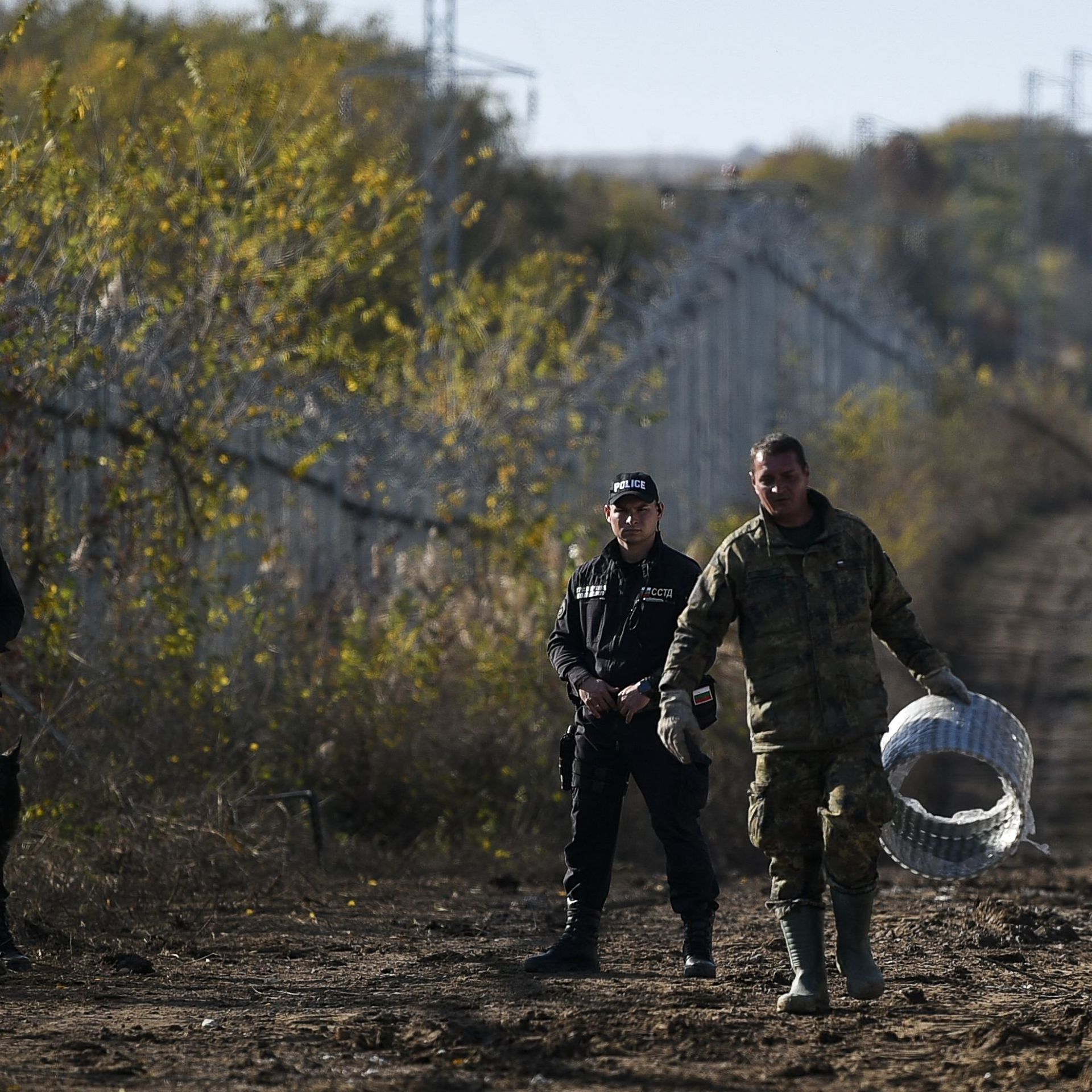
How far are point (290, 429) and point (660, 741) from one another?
4869mm

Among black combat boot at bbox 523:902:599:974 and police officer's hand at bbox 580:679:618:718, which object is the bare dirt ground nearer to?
black combat boot at bbox 523:902:599:974

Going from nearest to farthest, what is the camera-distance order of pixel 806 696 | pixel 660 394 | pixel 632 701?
1. pixel 806 696
2. pixel 632 701
3. pixel 660 394

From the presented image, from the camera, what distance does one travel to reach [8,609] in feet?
22.7

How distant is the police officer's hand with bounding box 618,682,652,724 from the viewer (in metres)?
6.72

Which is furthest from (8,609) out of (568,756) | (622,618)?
(622,618)

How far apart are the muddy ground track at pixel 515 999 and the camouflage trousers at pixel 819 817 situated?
1.36 feet

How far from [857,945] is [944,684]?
2.86 feet

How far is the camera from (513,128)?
3762cm

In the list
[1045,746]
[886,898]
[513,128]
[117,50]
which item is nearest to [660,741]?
[886,898]

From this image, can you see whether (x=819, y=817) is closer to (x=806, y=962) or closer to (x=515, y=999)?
(x=806, y=962)

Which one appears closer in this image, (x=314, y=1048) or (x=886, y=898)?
(x=314, y=1048)

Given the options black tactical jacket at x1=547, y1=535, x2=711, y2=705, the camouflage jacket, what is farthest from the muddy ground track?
black tactical jacket at x1=547, y1=535, x2=711, y2=705

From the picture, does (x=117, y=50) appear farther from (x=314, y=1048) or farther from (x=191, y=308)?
(x=314, y=1048)

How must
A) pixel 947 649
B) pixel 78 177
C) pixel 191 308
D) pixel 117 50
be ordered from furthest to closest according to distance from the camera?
pixel 947 649 → pixel 117 50 → pixel 191 308 → pixel 78 177
